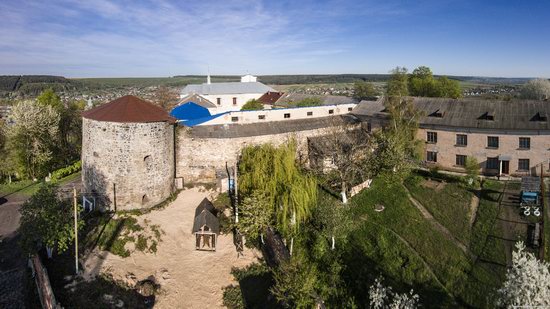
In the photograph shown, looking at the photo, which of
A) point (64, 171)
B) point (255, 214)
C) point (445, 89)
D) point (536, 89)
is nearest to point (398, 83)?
point (445, 89)

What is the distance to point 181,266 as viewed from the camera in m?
18.6

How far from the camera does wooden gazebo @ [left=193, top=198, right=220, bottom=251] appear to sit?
1992 centimetres

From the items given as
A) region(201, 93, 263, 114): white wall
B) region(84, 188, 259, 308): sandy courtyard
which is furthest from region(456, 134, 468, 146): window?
region(201, 93, 263, 114): white wall

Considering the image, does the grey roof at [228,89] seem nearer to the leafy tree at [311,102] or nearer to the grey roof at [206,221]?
the leafy tree at [311,102]

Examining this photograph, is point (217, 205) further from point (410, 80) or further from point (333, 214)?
point (410, 80)

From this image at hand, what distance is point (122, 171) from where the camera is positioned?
22391 mm

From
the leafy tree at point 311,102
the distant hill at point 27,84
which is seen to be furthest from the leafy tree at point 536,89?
the distant hill at point 27,84

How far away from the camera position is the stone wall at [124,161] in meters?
22.2

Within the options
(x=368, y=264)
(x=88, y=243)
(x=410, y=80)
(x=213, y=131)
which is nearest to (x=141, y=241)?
(x=88, y=243)

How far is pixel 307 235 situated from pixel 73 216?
12184 mm

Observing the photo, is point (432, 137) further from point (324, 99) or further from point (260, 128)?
point (324, 99)

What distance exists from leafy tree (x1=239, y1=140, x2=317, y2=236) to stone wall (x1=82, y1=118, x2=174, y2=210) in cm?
581

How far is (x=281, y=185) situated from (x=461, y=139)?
16.7 metres

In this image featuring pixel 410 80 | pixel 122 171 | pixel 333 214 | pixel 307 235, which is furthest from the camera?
pixel 410 80
